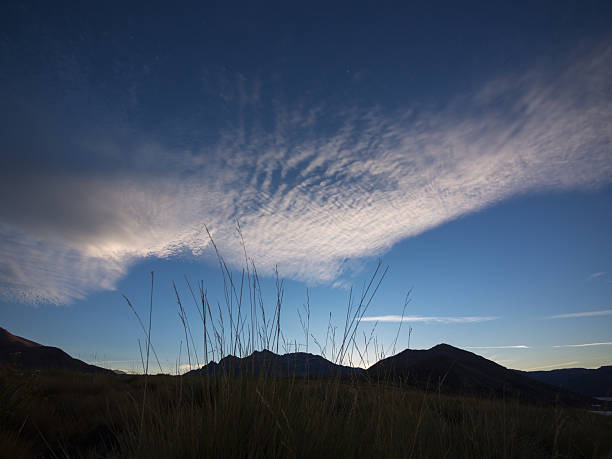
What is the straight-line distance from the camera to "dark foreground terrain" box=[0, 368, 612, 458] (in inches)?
60.9

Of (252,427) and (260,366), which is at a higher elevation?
(260,366)

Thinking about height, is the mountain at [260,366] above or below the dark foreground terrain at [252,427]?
above

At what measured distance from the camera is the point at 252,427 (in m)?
1.63

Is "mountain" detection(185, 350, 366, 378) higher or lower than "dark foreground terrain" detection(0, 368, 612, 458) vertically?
higher

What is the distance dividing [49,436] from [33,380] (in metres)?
0.95

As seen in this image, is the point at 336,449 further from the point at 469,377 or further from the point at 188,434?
the point at 469,377

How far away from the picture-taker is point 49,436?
3.24 metres

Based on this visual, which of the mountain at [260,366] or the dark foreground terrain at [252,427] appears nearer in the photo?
the dark foreground terrain at [252,427]

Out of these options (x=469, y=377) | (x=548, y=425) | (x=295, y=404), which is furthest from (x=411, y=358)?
(x=295, y=404)

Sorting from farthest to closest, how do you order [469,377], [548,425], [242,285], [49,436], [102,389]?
[469,377]
[102,389]
[548,425]
[49,436]
[242,285]

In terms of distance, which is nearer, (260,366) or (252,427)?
(252,427)

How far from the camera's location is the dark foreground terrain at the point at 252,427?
5.08ft

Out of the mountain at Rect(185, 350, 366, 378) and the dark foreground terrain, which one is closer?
the dark foreground terrain

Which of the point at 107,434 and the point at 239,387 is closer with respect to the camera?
the point at 239,387
